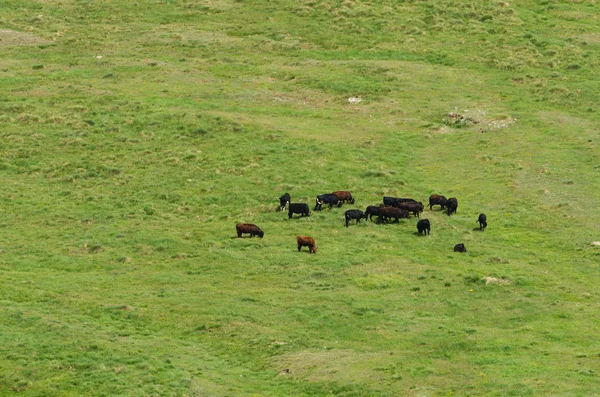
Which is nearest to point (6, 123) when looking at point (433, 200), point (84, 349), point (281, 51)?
point (281, 51)

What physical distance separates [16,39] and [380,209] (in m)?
49.3

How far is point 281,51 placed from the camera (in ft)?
293

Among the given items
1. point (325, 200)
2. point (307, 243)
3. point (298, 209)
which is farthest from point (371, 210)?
point (307, 243)

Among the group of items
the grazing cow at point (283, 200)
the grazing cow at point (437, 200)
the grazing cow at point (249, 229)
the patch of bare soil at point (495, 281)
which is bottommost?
the grazing cow at point (283, 200)

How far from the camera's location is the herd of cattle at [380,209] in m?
52.6

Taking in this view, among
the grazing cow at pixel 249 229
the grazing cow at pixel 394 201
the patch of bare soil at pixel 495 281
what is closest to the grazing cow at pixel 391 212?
the grazing cow at pixel 394 201

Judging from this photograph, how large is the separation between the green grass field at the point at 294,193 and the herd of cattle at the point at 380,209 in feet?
1.97

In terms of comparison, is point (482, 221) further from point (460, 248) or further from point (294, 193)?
point (294, 193)

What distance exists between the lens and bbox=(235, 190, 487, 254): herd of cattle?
52.6m

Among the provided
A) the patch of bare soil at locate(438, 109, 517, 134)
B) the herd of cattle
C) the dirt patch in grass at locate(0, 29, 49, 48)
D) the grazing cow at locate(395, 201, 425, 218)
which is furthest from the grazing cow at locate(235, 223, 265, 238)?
the dirt patch in grass at locate(0, 29, 49, 48)

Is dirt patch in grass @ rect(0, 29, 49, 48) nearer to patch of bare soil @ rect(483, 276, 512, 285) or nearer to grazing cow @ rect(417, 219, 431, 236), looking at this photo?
grazing cow @ rect(417, 219, 431, 236)

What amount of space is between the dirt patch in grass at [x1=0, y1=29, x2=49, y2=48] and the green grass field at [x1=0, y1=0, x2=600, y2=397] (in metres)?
0.28

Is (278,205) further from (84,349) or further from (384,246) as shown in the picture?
(84,349)

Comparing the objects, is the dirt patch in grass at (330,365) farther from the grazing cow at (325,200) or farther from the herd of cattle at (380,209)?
the grazing cow at (325,200)
